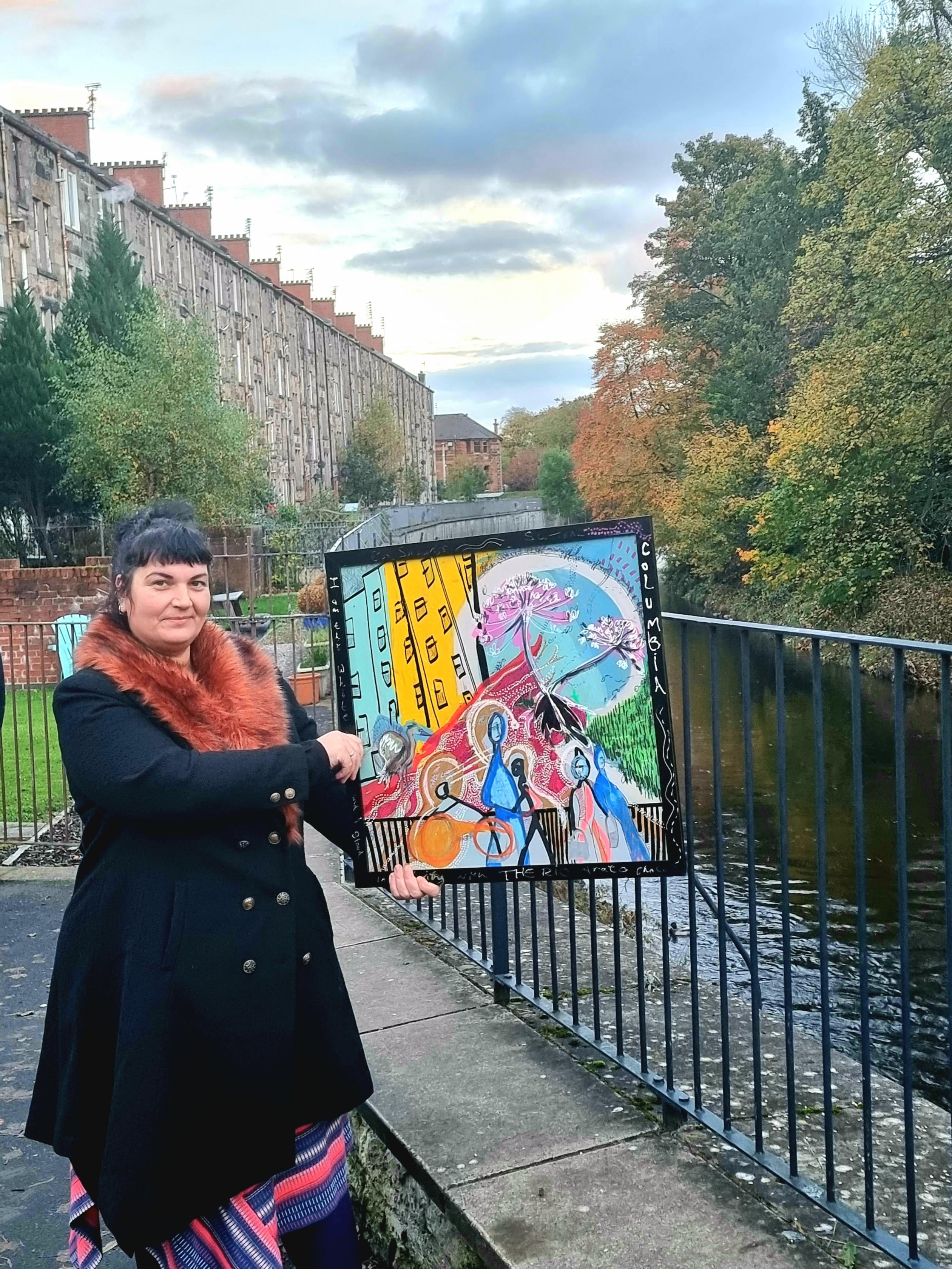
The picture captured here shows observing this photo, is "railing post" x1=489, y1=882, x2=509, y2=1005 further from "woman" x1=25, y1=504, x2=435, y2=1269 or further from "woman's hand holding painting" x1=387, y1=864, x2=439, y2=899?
"woman" x1=25, y1=504, x2=435, y2=1269

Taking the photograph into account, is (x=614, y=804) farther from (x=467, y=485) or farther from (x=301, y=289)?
(x=467, y=485)

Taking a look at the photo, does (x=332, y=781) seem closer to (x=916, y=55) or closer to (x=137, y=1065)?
(x=137, y=1065)

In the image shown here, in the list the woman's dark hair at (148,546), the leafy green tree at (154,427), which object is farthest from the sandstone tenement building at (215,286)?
the woman's dark hair at (148,546)

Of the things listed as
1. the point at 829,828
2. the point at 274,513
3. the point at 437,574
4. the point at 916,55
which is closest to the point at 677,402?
the point at 274,513

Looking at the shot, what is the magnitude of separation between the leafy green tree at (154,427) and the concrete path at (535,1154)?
2644 centimetres

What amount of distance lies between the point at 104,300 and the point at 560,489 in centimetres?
5122

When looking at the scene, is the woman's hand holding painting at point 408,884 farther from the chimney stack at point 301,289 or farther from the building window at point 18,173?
the chimney stack at point 301,289

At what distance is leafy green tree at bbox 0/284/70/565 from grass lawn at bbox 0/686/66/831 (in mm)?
15576

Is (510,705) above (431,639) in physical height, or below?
below

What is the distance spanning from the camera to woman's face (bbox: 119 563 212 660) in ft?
8.39

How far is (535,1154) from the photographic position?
315 centimetres

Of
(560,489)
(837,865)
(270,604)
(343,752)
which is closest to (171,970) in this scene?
(343,752)

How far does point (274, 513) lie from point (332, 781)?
4068cm

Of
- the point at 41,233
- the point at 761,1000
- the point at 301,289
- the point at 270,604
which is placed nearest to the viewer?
the point at 761,1000
